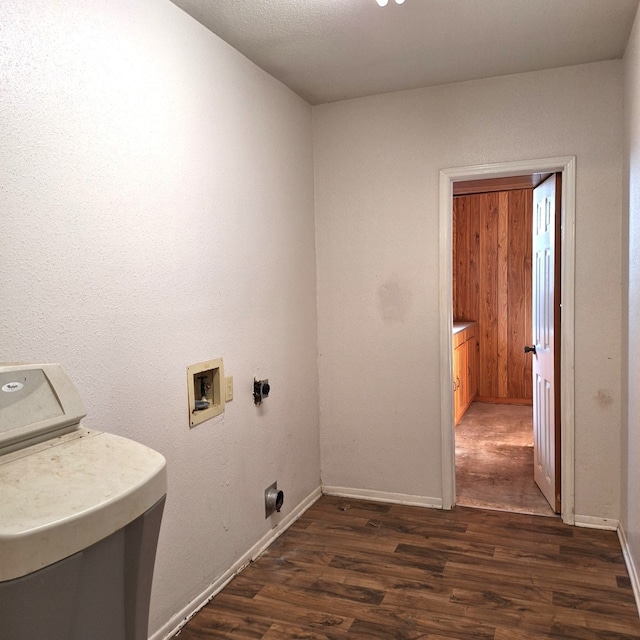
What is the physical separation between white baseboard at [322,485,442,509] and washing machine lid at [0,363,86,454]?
2.34 meters

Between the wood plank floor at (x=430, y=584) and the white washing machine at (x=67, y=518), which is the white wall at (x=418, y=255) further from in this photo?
the white washing machine at (x=67, y=518)

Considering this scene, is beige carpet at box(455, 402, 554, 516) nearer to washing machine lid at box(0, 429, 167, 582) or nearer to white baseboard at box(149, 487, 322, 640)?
white baseboard at box(149, 487, 322, 640)

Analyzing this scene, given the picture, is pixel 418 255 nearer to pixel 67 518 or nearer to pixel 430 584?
pixel 430 584

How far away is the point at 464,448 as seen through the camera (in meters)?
4.45

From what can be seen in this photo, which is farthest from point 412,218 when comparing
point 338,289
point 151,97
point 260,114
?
point 151,97

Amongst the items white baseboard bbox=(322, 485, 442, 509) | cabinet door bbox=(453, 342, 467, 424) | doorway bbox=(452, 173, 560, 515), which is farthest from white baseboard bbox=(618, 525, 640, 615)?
doorway bbox=(452, 173, 560, 515)

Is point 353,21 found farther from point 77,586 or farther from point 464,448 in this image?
point 464,448

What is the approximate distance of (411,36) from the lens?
100 inches

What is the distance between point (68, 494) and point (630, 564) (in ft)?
7.94

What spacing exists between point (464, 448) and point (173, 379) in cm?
289

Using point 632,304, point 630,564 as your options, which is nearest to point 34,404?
point 632,304

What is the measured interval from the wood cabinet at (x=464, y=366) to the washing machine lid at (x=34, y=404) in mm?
3716

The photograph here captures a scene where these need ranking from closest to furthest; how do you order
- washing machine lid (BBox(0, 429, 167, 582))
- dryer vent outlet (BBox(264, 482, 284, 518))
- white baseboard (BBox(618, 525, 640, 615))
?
washing machine lid (BBox(0, 429, 167, 582)) → white baseboard (BBox(618, 525, 640, 615)) → dryer vent outlet (BBox(264, 482, 284, 518))

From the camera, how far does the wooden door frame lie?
2971mm
